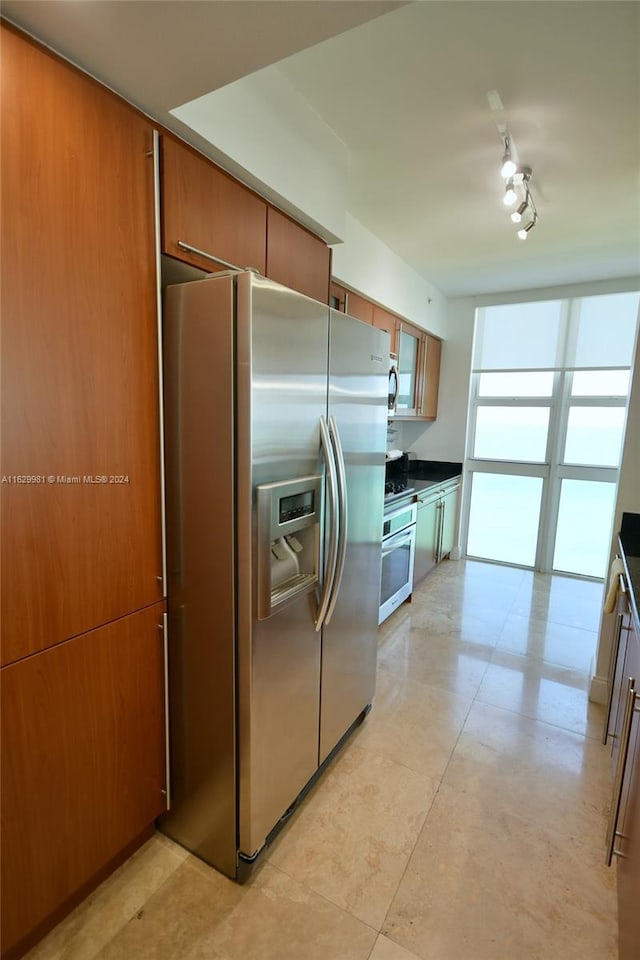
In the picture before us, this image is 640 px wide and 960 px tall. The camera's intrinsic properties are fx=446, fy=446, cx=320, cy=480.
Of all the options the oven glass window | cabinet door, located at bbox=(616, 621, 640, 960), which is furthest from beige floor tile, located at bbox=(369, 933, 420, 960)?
the oven glass window

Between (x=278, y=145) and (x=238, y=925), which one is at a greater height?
(x=278, y=145)

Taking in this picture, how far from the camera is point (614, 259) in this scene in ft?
11.1

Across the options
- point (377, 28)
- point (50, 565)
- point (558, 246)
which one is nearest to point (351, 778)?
point (50, 565)

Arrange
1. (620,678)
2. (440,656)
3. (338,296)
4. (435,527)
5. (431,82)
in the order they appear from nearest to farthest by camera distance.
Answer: (431,82), (620,678), (338,296), (440,656), (435,527)

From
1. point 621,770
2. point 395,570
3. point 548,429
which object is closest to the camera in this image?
point 621,770

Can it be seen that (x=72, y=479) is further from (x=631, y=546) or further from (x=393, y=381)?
(x=393, y=381)

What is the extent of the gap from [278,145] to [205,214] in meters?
0.49

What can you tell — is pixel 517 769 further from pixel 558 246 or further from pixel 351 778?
pixel 558 246

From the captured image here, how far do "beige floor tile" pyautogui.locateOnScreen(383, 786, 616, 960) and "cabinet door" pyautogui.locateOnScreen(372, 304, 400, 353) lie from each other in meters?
2.67

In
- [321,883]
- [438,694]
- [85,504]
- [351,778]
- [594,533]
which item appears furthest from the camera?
[594,533]

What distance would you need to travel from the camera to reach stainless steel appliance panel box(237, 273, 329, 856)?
1.24m

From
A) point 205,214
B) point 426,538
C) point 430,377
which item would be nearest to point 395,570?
point 426,538

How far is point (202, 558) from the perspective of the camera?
53.9 inches

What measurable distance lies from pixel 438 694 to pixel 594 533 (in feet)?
9.04
